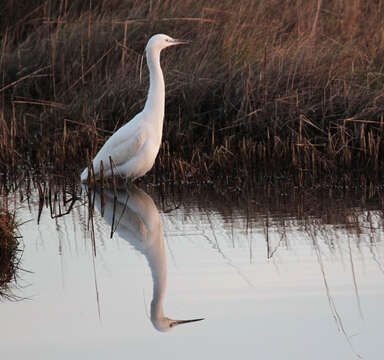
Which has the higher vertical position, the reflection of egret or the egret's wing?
the egret's wing

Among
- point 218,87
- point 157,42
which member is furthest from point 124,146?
point 218,87

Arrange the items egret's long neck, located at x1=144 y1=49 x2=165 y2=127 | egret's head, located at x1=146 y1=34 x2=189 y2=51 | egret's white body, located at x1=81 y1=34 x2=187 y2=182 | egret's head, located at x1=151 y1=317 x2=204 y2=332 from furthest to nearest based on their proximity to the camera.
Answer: egret's head, located at x1=146 y1=34 x2=189 y2=51
egret's long neck, located at x1=144 y1=49 x2=165 y2=127
egret's white body, located at x1=81 y1=34 x2=187 y2=182
egret's head, located at x1=151 y1=317 x2=204 y2=332

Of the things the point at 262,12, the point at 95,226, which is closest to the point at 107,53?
the point at 262,12

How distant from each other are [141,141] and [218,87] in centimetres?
219

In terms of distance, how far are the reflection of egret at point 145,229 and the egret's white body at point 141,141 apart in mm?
238

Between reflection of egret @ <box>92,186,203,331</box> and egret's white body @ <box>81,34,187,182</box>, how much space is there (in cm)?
24

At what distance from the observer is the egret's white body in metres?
7.89

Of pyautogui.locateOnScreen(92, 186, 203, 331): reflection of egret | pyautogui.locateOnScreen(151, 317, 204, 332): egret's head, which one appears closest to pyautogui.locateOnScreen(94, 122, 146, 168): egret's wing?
pyautogui.locateOnScreen(92, 186, 203, 331): reflection of egret

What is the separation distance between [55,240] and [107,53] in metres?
5.50

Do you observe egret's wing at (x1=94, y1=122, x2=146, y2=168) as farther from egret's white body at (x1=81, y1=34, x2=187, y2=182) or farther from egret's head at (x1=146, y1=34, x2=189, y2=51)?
egret's head at (x1=146, y1=34, x2=189, y2=51)

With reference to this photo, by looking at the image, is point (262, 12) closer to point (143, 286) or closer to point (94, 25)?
point (94, 25)

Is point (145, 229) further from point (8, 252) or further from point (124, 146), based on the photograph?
point (124, 146)

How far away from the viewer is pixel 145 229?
6.18 metres

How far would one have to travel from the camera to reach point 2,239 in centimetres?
512
